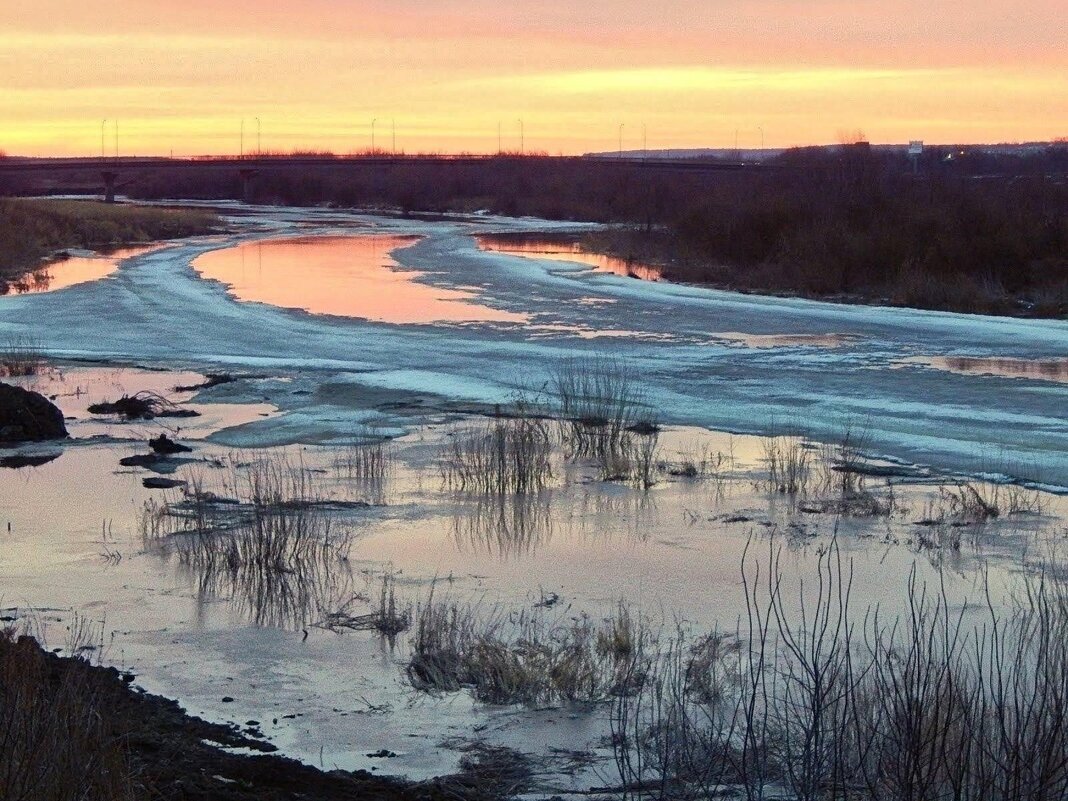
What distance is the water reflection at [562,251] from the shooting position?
1661 inches

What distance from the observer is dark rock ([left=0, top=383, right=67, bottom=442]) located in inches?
600

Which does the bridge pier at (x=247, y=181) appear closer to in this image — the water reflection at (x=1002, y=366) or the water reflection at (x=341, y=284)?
the water reflection at (x=341, y=284)

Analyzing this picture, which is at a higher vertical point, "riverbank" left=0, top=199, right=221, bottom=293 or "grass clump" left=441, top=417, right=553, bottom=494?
"riverbank" left=0, top=199, right=221, bottom=293

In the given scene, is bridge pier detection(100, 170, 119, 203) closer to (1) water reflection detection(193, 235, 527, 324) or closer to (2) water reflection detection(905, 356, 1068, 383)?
(1) water reflection detection(193, 235, 527, 324)

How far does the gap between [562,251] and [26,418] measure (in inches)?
1512

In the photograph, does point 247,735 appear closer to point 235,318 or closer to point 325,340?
point 325,340

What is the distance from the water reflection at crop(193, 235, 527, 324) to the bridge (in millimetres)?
61376

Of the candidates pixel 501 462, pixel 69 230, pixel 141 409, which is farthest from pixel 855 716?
pixel 69 230

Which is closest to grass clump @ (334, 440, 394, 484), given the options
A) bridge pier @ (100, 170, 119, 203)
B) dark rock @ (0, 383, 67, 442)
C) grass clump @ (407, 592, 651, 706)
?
dark rock @ (0, 383, 67, 442)

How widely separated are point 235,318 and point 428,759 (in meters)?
22.3

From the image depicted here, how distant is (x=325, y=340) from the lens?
24.6 m

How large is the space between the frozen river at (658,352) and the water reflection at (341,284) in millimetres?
392

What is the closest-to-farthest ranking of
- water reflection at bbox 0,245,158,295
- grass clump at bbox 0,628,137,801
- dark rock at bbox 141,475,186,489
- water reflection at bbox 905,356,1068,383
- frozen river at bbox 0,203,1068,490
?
grass clump at bbox 0,628,137,801, dark rock at bbox 141,475,186,489, frozen river at bbox 0,203,1068,490, water reflection at bbox 905,356,1068,383, water reflection at bbox 0,245,158,295

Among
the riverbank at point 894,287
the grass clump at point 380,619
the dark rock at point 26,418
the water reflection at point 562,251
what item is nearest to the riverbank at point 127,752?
the grass clump at point 380,619
